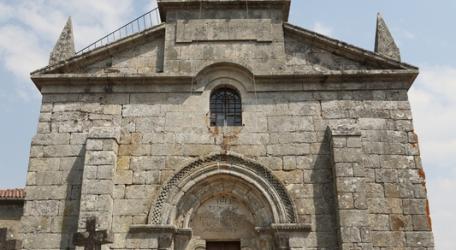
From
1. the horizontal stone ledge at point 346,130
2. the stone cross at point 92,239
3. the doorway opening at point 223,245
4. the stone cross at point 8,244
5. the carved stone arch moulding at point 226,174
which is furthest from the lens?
the doorway opening at point 223,245

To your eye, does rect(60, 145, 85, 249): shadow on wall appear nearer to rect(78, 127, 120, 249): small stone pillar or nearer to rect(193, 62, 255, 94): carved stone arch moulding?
rect(78, 127, 120, 249): small stone pillar

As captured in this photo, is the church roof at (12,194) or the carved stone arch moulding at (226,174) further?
the church roof at (12,194)

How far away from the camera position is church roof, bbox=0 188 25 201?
59.9 feet

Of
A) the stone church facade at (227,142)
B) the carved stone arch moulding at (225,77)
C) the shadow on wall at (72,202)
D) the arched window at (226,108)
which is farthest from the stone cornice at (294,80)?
the shadow on wall at (72,202)

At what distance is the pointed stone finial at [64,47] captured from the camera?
1145cm

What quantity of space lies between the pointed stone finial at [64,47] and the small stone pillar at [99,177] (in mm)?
2283

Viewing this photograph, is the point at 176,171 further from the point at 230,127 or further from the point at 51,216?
the point at 51,216

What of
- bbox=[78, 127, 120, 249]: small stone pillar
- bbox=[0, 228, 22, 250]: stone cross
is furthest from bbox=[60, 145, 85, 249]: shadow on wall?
bbox=[0, 228, 22, 250]: stone cross

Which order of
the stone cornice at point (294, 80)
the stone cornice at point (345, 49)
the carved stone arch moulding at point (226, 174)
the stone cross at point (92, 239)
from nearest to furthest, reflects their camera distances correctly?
1. the stone cross at point (92, 239)
2. the carved stone arch moulding at point (226, 174)
3. the stone cornice at point (294, 80)
4. the stone cornice at point (345, 49)

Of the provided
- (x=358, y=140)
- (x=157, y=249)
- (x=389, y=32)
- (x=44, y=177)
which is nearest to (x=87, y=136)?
(x=44, y=177)

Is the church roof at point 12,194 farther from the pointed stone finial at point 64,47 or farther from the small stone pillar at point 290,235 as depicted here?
the small stone pillar at point 290,235

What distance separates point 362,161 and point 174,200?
157 inches

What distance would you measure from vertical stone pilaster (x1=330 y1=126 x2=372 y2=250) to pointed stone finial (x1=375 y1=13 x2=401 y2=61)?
7.78ft

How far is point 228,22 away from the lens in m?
11.8
